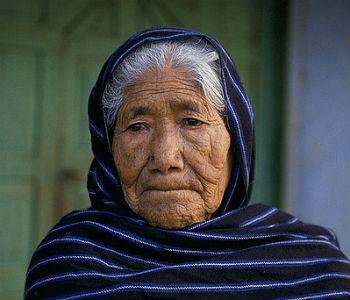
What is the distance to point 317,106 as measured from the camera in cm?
491

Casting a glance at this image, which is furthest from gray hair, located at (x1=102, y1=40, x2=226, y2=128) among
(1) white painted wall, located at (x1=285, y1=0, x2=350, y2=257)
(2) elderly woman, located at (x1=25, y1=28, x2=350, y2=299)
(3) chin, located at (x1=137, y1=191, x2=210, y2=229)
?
(1) white painted wall, located at (x1=285, y1=0, x2=350, y2=257)

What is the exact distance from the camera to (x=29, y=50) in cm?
470

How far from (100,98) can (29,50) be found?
7.27 feet

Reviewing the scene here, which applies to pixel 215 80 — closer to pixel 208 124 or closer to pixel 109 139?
pixel 208 124

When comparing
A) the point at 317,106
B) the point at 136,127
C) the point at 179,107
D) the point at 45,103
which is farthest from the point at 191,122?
the point at 317,106

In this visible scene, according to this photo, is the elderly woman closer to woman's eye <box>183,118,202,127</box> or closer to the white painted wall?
woman's eye <box>183,118,202,127</box>

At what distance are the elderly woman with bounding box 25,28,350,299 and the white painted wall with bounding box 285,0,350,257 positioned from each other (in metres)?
2.36

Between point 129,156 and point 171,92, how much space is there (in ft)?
0.74

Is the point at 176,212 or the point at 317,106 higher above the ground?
the point at 317,106

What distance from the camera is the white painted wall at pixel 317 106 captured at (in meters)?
4.87

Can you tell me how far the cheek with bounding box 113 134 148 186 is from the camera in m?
2.45

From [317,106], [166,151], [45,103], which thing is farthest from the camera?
[317,106]

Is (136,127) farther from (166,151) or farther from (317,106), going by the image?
(317,106)

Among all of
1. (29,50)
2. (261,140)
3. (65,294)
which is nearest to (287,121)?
(261,140)
